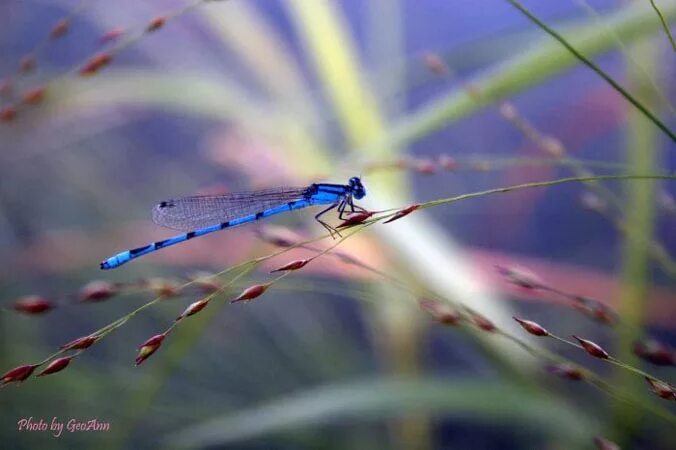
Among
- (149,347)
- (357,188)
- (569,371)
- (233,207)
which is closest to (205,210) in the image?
(233,207)

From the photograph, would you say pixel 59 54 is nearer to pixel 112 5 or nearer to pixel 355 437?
pixel 112 5

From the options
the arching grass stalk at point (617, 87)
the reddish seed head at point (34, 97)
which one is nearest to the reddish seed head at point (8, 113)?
the reddish seed head at point (34, 97)

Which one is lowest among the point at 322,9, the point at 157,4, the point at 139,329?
the point at 139,329

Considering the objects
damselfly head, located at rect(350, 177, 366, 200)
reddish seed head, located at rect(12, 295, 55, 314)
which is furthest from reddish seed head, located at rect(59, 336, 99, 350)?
damselfly head, located at rect(350, 177, 366, 200)

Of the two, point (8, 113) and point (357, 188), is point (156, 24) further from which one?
point (357, 188)

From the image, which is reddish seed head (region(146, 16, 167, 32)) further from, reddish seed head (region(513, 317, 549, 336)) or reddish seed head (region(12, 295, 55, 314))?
reddish seed head (region(513, 317, 549, 336))

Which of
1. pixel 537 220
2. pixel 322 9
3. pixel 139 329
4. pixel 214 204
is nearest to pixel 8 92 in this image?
pixel 214 204
